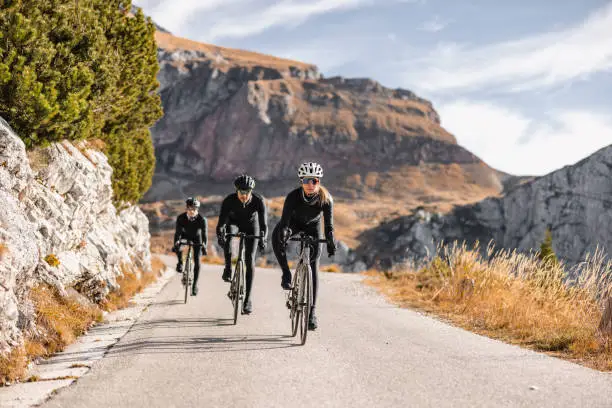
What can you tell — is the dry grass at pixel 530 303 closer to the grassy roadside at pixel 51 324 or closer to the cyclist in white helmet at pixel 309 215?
the cyclist in white helmet at pixel 309 215

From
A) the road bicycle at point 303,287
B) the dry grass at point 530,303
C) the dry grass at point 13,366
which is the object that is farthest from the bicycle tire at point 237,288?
the dry grass at point 530,303

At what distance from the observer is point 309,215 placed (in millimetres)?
7918

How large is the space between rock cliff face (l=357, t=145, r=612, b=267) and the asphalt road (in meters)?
61.4

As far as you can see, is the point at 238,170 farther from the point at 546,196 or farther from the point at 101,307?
the point at 101,307

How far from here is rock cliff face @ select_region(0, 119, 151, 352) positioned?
246 inches

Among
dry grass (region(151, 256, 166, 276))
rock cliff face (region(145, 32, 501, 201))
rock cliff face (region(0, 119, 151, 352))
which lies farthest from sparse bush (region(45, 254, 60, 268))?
rock cliff face (region(145, 32, 501, 201))

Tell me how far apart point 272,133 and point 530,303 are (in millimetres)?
145597

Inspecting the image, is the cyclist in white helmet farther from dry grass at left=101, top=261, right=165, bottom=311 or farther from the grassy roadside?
dry grass at left=101, top=261, right=165, bottom=311

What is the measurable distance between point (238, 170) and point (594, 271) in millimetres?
145249

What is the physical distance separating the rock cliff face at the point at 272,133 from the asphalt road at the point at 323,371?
134137mm

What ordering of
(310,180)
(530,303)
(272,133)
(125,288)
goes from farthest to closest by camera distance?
(272,133) < (125,288) < (530,303) < (310,180)

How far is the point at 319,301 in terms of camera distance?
13328 mm

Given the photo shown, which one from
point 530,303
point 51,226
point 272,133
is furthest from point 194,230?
point 272,133

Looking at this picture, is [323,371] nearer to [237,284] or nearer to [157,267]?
[237,284]
